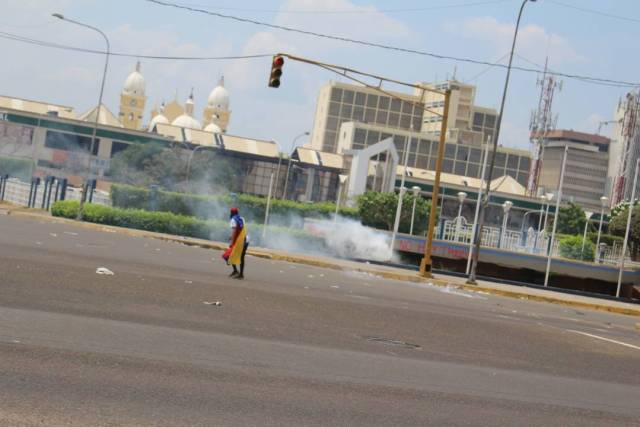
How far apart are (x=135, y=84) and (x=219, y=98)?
1504 centimetres

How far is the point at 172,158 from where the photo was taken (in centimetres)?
10056

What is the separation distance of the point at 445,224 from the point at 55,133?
68.9 metres

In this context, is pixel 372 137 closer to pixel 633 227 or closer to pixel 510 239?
pixel 633 227

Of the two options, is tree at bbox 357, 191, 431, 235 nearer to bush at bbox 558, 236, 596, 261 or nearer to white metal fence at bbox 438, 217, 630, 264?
white metal fence at bbox 438, 217, 630, 264

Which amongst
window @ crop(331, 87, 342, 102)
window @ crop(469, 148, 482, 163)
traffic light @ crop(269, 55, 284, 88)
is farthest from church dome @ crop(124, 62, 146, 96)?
traffic light @ crop(269, 55, 284, 88)

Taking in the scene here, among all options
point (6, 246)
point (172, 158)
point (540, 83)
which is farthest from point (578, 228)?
point (6, 246)

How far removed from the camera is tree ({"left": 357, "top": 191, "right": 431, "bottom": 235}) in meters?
61.4

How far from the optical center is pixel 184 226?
145 feet

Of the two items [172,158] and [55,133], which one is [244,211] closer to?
[172,158]

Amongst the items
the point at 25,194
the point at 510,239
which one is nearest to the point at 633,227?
the point at 510,239

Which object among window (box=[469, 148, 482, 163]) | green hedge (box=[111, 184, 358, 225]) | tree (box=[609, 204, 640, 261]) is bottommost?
green hedge (box=[111, 184, 358, 225])

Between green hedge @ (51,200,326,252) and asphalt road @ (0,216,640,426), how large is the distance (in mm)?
22404

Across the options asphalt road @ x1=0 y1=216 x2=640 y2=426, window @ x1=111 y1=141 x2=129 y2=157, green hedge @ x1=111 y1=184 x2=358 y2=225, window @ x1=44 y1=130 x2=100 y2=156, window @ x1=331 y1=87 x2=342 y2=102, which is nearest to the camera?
asphalt road @ x1=0 y1=216 x2=640 y2=426

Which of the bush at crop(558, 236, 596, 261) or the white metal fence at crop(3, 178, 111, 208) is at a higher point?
the bush at crop(558, 236, 596, 261)
